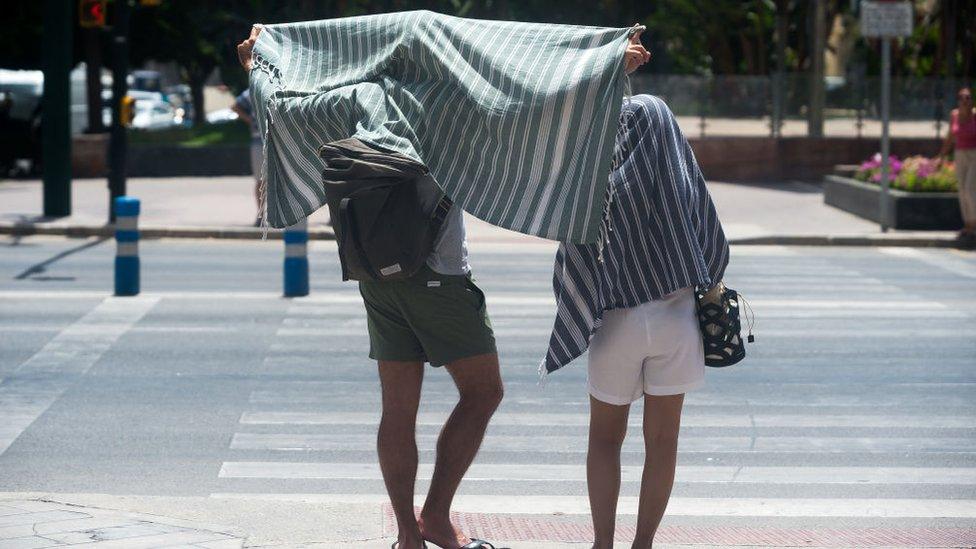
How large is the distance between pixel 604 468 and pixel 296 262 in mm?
7539

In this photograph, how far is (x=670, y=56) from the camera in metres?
51.8

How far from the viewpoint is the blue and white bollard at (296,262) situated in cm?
1177

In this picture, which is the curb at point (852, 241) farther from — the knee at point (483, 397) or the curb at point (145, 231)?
the knee at point (483, 397)

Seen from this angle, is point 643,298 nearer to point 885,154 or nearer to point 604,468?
point 604,468

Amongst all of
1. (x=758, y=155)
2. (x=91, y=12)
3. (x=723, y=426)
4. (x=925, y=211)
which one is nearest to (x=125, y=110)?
(x=91, y=12)

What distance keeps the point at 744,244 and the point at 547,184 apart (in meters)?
13.6

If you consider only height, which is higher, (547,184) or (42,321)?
(547,184)

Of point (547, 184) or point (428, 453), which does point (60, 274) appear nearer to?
point (428, 453)

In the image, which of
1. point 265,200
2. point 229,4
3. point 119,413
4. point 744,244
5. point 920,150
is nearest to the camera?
point 265,200

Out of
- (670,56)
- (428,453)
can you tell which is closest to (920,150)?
(428,453)

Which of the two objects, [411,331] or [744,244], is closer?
[411,331]

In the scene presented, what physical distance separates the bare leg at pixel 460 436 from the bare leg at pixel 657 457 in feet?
1.78

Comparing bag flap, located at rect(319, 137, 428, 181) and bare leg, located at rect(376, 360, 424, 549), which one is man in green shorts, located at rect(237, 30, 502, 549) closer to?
bare leg, located at rect(376, 360, 424, 549)

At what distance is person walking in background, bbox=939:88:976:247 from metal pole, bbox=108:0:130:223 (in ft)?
32.2
